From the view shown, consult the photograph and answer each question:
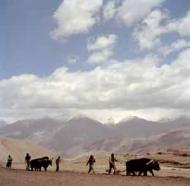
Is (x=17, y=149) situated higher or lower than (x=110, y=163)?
higher

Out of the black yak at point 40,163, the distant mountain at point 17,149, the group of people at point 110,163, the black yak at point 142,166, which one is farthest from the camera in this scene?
the distant mountain at point 17,149

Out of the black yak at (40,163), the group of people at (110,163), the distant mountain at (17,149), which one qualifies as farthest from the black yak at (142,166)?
the distant mountain at (17,149)

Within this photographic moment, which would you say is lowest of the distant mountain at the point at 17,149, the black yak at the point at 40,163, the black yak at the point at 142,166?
the black yak at the point at 142,166

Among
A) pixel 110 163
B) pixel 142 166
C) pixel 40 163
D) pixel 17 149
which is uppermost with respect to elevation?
pixel 17 149

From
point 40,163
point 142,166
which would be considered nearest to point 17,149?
point 40,163

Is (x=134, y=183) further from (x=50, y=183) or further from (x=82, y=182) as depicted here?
(x=50, y=183)

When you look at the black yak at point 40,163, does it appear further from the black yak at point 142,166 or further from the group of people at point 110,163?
the black yak at point 142,166

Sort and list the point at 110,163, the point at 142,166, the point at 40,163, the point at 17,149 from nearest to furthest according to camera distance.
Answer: the point at 142,166, the point at 110,163, the point at 40,163, the point at 17,149

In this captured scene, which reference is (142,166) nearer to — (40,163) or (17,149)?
(40,163)

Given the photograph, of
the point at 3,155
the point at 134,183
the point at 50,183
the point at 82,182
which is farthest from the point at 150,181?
the point at 3,155

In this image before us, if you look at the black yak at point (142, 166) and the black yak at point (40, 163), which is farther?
the black yak at point (40, 163)

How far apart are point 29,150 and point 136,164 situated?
133 meters

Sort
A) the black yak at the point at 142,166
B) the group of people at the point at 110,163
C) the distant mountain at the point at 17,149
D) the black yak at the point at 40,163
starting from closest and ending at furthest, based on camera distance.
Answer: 1. the black yak at the point at 142,166
2. the group of people at the point at 110,163
3. the black yak at the point at 40,163
4. the distant mountain at the point at 17,149

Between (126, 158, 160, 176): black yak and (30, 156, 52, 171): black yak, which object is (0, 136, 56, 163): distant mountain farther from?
(126, 158, 160, 176): black yak
